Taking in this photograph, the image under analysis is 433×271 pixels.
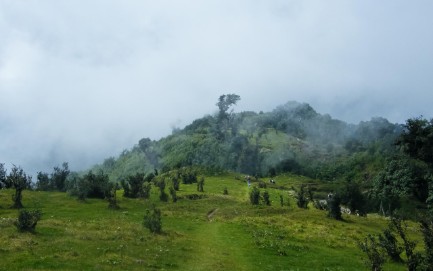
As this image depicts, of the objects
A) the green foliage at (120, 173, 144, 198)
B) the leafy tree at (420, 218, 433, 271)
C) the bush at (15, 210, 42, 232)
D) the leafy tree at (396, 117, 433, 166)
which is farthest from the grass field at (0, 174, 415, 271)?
the leafy tree at (396, 117, 433, 166)

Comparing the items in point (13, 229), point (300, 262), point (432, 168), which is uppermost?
point (432, 168)

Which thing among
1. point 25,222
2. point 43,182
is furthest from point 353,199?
point 43,182

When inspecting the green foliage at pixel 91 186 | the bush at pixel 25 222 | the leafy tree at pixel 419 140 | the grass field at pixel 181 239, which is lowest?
the grass field at pixel 181 239

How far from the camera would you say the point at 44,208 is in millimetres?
66125

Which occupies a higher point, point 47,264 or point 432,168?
point 432,168

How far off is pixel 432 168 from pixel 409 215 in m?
15.7

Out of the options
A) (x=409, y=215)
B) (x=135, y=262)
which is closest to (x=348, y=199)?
(x=409, y=215)

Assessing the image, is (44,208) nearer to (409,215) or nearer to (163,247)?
(163,247)

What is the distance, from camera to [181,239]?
1831 inches

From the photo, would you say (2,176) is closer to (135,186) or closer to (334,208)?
(135,186)

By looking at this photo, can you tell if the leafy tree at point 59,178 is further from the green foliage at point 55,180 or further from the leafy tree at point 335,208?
the leafy tree at point 335,208

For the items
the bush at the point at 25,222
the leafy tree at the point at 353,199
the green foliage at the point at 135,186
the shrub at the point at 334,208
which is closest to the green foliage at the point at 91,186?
the green foliage at the point at 135,186

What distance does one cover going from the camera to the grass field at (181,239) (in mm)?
33750

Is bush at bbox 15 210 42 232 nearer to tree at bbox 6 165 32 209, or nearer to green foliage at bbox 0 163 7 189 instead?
tree at bbox 6 165 32 209
